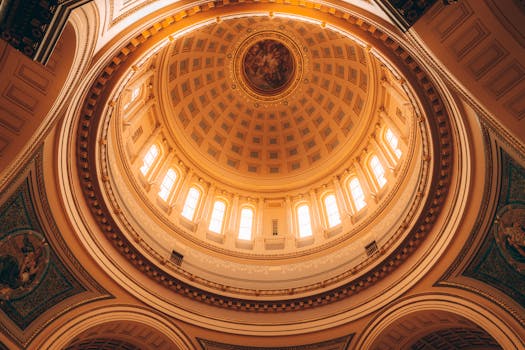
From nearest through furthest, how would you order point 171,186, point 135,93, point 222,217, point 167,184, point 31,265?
point 31,265 < point 135,93 < point 167,184 < point 171,186 < point 222,217

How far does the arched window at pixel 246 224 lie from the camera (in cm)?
2356

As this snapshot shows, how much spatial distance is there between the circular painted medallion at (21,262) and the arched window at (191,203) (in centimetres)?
916

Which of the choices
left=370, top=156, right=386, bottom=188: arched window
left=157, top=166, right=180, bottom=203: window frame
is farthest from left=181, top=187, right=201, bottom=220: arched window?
left=370, top=156, right=386, bottom=188: arched window

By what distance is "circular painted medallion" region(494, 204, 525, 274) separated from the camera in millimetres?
12914

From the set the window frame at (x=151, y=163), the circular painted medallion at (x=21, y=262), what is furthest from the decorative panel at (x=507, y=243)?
the window frame at (x=151, y=163)

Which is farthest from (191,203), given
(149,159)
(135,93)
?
(135,93)

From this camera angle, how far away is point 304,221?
2439cm

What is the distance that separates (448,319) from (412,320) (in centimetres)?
125

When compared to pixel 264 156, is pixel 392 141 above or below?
below

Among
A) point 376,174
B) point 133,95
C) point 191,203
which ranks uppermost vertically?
point 133,95

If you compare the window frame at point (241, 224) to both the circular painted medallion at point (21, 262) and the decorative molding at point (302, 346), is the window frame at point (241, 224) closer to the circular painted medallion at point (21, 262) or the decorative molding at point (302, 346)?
the decorative molding at point (302, 346)

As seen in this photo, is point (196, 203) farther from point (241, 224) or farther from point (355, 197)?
point (355, 197)

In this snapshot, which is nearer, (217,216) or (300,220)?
(217,216)

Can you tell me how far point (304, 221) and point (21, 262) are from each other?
14.6m
